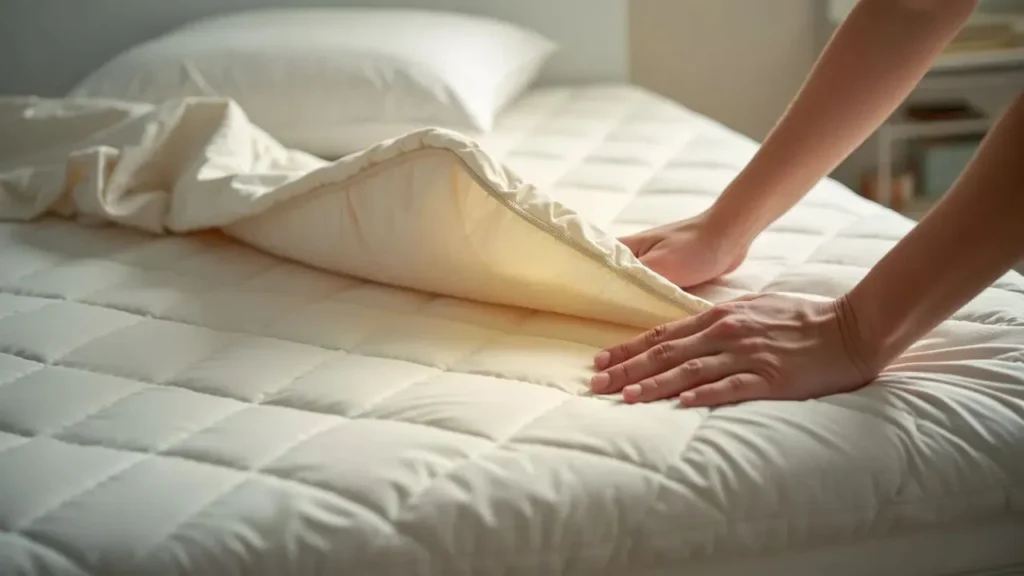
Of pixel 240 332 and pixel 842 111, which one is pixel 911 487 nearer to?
pixel 842 111

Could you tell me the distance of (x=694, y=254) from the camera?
1.08 metres

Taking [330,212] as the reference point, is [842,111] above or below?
above

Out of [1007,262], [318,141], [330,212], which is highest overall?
[1007,262]

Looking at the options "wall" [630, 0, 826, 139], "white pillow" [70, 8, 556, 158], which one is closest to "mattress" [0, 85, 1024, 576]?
"white pillow" [70, 8, 556, 158]

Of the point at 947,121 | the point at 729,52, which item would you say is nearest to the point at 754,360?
the point at 947,121

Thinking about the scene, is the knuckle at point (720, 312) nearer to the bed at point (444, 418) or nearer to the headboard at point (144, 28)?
the bed at point (444, 418)

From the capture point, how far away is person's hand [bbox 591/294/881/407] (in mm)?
832

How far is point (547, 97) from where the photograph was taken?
214 cm

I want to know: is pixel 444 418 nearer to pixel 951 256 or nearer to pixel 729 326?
pixel 729 326

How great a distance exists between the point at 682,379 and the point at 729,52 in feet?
6.01

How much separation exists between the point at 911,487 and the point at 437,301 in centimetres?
51

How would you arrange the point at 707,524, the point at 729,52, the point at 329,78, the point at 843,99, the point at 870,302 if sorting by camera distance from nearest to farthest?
1. the point at 707,524
2. the point at 870,302
3. the point at 843,99
4. the point at 329,78
5. the point at 729,52

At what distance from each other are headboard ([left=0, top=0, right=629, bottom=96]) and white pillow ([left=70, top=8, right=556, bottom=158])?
0.35 meters

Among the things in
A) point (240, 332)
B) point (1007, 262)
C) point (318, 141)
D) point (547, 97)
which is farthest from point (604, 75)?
point (1007, 262)
